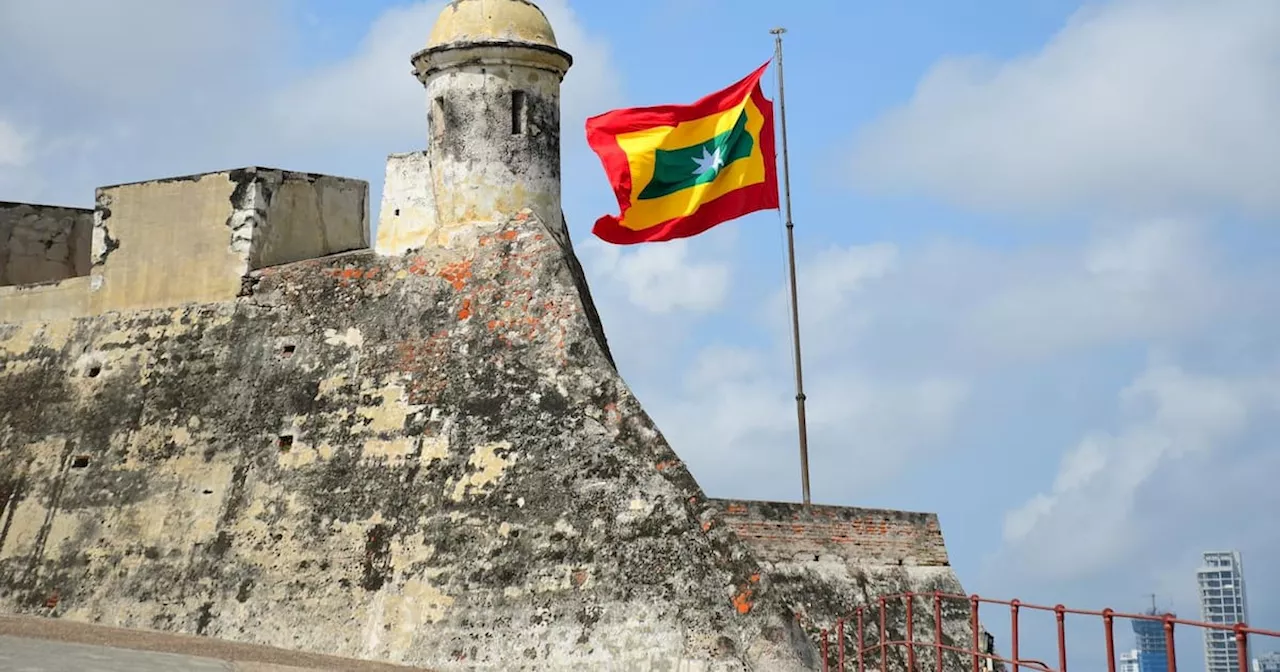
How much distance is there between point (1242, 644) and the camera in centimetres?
888

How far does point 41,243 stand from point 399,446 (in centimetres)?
759

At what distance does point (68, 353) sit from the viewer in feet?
59.8

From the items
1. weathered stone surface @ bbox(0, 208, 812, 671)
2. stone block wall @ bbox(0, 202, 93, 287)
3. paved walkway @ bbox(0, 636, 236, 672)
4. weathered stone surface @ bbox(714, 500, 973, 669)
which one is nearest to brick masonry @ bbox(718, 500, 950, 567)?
weathered stone surface @ bbox(714, 500, 973, 669)

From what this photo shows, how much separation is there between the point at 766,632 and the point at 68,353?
860cm

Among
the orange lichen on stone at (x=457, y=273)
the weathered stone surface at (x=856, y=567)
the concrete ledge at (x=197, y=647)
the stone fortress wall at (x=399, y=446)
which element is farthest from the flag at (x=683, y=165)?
the concrete ledge at (x=197, y=647)

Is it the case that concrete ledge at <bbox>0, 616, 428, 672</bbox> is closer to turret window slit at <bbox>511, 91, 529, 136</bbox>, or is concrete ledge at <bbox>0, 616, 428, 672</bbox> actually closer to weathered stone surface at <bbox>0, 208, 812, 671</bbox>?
weathered stone surface at <bbox>0, 208, 812, 671</bbox>

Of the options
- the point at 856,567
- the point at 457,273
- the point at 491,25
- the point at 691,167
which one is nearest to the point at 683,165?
the point at 691,167

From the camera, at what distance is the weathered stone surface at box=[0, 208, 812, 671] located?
45.8 ft

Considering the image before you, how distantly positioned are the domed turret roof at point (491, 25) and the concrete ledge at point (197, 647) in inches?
228

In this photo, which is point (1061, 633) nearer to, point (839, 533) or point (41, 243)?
point (839, 533)

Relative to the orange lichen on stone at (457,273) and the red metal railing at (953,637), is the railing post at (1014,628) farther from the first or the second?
the orange lichen on stone at (457,273)

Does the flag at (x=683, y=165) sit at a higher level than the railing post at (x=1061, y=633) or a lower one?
higher

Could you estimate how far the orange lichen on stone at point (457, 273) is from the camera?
52.7 ft

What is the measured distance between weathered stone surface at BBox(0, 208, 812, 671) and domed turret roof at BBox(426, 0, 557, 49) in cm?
175
